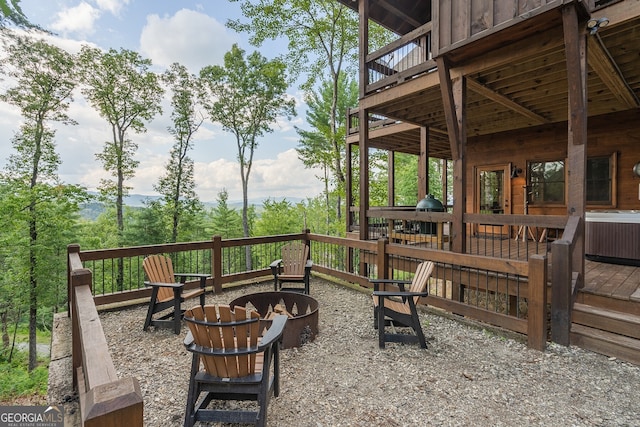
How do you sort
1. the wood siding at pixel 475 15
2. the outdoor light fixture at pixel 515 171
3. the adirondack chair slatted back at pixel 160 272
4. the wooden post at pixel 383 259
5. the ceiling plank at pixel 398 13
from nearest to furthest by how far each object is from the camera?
the wood siding at pixel 475 15
the adirondack chair slatted back at pixel 160 272
the wooden post at pixel 383 259
the ceiling plank at pixel 398 13
the outdoor light fixture at pixel 515 171

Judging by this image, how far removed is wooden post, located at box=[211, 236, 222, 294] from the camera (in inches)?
215

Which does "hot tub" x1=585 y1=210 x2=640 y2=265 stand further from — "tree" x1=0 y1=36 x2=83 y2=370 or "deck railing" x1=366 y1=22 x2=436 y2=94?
"tree" x1=0 y1=36 x2=83 y2=370

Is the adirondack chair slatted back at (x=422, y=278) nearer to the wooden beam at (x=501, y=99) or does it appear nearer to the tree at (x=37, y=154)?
the wooden beam at (x=501, y=99)

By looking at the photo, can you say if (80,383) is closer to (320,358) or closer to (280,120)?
(320,358)

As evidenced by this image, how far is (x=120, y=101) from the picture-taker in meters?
15.0

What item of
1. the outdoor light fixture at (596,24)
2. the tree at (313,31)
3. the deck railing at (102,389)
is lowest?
the deck railing at (102,389)

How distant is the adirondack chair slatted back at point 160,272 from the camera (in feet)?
13.6

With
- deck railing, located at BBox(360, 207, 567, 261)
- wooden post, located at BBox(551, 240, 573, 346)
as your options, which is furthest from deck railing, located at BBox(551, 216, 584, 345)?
deck railing, located at BBox(360, 207, 567, 261)

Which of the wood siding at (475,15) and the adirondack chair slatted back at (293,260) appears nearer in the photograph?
the wood siding at (475,15)

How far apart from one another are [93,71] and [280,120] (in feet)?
29.4

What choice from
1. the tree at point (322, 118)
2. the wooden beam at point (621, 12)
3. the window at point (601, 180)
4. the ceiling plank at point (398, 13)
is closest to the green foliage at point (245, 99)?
the tree at point (322, 118)

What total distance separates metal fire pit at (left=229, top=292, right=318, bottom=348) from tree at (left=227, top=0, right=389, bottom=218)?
995cm

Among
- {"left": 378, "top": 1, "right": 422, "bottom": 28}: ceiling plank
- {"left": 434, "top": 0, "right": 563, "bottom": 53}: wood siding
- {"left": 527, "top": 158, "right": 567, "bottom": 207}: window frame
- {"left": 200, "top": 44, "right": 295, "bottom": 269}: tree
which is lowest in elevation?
{"left": 527, "top": 158, "right": 567, "bottom": 207}: window frame

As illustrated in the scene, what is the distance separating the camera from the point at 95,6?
11.2 meters
